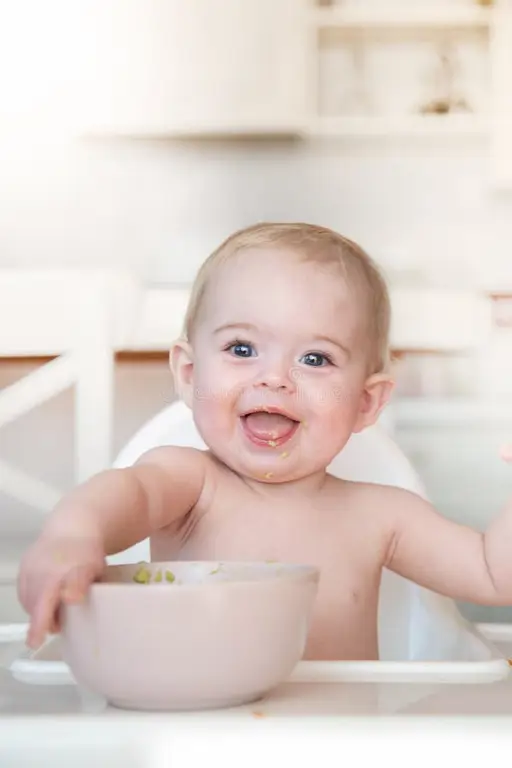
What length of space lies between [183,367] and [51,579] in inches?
15.3

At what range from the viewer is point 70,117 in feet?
5.61

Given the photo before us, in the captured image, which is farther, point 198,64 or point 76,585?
point 198,64

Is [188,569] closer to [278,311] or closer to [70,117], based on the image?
[278,311]

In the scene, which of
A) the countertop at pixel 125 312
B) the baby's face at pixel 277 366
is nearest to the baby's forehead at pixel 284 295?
the baby's face at pixel 277 366

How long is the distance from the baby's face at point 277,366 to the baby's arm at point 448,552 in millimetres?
86

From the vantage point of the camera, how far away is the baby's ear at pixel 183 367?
2.89 ft

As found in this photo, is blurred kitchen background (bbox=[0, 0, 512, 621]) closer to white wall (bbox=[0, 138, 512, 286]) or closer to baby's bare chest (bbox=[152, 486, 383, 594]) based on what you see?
white wall (bbox=[0, 138, 512, 286])

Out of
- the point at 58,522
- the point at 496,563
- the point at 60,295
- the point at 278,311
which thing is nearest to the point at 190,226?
the point at 60,295

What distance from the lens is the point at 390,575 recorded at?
0.98 m

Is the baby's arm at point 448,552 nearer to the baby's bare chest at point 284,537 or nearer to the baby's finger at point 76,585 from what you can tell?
the baby's bare chest at point 284,537

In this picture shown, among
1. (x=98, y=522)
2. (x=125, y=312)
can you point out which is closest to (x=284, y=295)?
(x=98, y=522)

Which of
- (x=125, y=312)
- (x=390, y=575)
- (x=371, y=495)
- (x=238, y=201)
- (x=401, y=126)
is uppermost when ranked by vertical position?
(x=401, y=126)

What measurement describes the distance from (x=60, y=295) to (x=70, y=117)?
33cm

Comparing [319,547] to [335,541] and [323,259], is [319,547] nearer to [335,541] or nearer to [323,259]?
[335,541]
